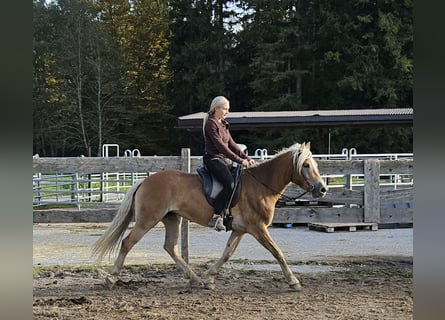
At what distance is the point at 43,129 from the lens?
2983 cm

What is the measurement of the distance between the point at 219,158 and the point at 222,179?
206 millimetres

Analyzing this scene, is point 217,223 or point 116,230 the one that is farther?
point 116,230

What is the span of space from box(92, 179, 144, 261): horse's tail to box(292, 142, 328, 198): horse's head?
5.21 ft

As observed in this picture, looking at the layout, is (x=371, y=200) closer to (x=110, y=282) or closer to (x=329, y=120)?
(x=110, y=282)

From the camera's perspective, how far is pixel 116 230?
5582 mm

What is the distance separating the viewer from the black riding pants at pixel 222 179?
5441mm

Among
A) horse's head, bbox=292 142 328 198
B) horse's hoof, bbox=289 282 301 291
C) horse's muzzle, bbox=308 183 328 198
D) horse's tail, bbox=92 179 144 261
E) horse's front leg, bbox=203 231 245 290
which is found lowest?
horse's hoof, bbox=289 282 301 291

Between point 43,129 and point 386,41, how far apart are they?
18735mm

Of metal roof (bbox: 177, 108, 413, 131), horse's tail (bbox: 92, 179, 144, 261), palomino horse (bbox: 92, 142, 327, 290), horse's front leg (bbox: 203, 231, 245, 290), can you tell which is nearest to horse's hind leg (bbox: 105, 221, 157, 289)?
palomino horse (bbox: 92, 142, 327, 290)

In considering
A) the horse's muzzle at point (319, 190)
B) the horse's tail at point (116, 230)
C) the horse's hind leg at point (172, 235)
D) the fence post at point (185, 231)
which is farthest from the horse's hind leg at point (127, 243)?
the horse's muzzle at point (319, 190)

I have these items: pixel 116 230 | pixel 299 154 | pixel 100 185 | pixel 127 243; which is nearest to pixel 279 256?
pixel 299 154

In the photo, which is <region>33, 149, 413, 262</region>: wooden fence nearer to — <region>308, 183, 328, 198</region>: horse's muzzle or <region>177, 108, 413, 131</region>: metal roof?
<region>308, 183, 328, 198</region>: horse's muzzle

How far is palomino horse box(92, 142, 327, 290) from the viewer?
18.0 ft

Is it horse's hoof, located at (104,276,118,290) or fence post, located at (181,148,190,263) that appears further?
fence post, located at (181,148,190,263)
